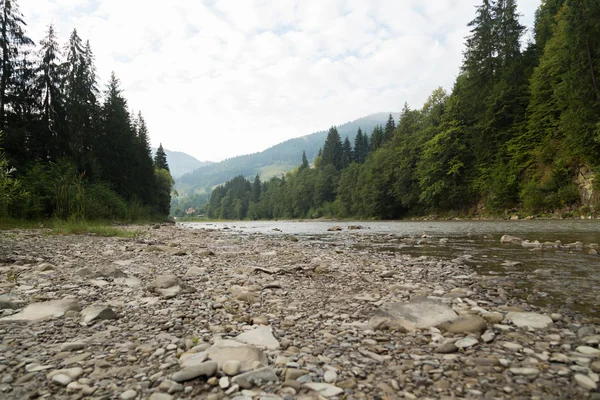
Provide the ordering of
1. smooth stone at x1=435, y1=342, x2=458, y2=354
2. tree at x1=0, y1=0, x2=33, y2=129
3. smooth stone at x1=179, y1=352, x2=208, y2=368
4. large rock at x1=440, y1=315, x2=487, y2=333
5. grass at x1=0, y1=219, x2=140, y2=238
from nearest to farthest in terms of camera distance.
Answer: smooth stone at x1=179, y1=352, x2=208, y2=368 → smooth stone at x1=435, y1=342, x2=458, y2=354 → large rock at x1=440, y1=315, x2=487, y2=333 → grass at x1=0, y1=219, x2=140, y2=238 → tree at x1=0, y1=0, x2=33, y2=129

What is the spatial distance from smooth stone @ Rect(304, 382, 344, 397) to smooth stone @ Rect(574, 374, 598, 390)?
145 cm

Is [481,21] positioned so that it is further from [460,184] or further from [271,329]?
[271,329]

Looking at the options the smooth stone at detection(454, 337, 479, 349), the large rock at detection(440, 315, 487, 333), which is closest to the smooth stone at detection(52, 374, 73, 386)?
the smooth stone at detection(454, 337, 479, 349)

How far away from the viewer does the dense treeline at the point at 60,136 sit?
50.0 ft

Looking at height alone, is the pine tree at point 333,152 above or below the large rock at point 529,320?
above

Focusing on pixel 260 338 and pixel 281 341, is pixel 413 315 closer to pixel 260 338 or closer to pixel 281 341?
pixel 281 341

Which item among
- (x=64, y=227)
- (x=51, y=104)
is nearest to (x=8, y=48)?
(x=51, y=104)

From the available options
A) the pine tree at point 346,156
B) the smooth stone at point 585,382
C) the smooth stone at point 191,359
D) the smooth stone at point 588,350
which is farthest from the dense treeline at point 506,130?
the pine tree at point 346,156

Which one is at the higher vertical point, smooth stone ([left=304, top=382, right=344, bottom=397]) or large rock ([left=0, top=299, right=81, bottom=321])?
large rock ([left=0, top=299, right=81, bottom=321])

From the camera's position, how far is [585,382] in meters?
1.81

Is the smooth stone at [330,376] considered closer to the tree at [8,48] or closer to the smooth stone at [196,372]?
the smooth stone at [196,372]

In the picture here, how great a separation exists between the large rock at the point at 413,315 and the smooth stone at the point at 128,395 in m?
2.06

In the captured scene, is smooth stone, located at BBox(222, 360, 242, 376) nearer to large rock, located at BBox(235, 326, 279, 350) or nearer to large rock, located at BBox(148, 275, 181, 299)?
large rock, located at BBox(235, 326, 279, 350)

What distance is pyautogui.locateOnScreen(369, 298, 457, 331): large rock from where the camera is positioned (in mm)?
2924
